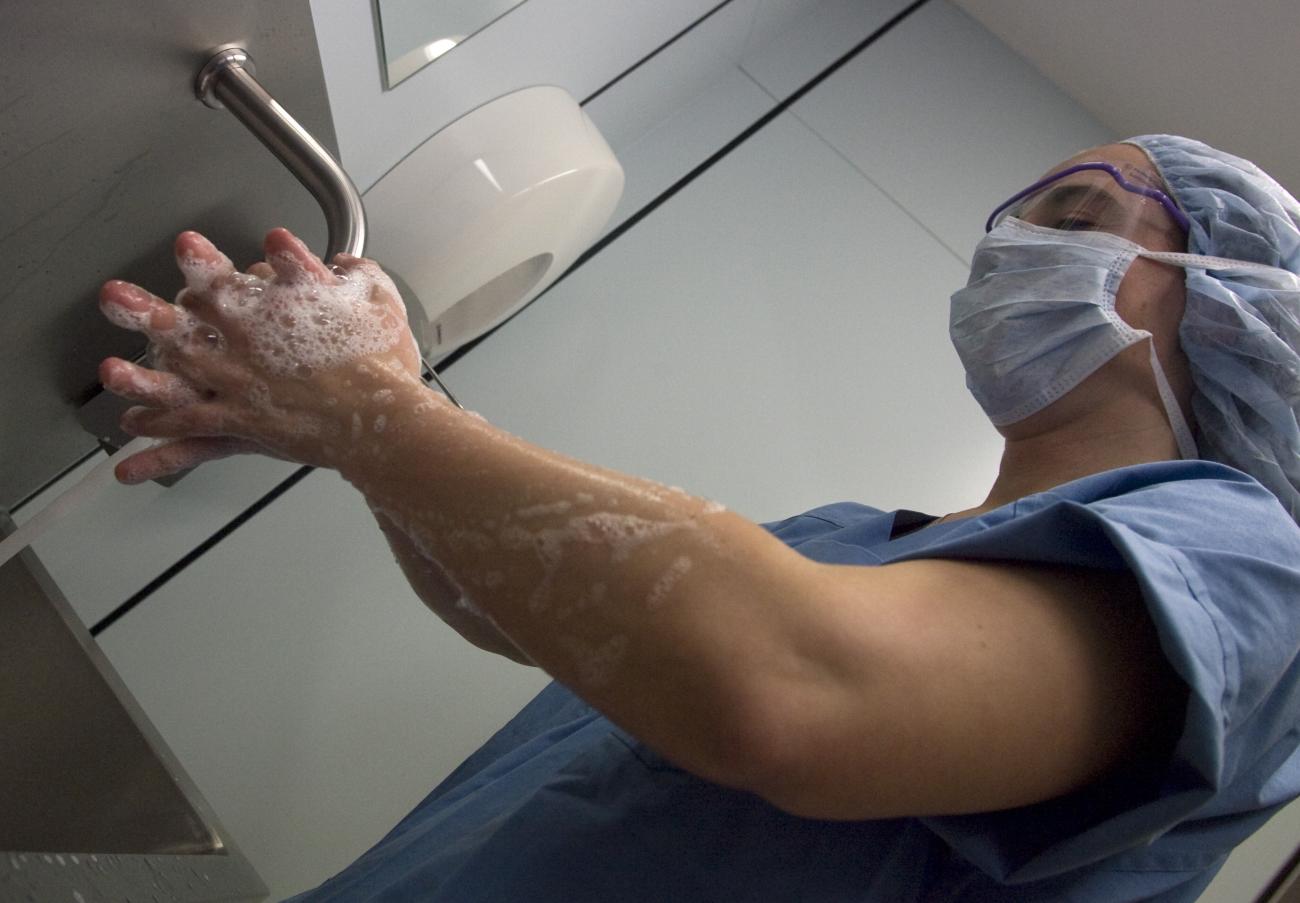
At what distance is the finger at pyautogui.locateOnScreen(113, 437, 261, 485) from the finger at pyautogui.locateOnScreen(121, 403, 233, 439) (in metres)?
0.01

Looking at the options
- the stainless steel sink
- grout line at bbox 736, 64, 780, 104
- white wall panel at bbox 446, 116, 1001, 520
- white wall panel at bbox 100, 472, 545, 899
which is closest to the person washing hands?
the stainless steel sink

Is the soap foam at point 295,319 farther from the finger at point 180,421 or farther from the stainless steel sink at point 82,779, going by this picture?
the stainless steel sink at point 82,779

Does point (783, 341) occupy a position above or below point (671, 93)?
below

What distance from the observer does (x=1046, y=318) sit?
0.82 m

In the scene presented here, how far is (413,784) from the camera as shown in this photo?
1057 millimetres

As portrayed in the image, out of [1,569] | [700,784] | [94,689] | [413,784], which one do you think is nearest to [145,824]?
[94,689]

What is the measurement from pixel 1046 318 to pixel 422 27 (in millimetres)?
611

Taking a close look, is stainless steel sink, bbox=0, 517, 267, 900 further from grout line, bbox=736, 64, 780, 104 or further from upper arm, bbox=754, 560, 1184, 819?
grout line, bbox=736, 64, 780, 104

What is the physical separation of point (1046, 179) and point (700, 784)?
2.08 ft

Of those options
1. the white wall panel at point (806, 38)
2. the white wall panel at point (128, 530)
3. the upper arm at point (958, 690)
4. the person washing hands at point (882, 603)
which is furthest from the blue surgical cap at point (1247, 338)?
the white wall panel at point (128, 530)

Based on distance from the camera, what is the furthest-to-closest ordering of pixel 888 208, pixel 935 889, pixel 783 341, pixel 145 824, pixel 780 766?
pixel 888 208 → pixel 783 341 → pixel 145 824 → pixel 935 889 → pixel 780 766

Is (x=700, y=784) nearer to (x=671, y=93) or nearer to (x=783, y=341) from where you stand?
(x=783, y=341)

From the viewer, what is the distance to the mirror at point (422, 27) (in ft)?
2.83

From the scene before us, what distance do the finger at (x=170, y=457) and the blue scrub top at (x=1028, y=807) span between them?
0.32m
